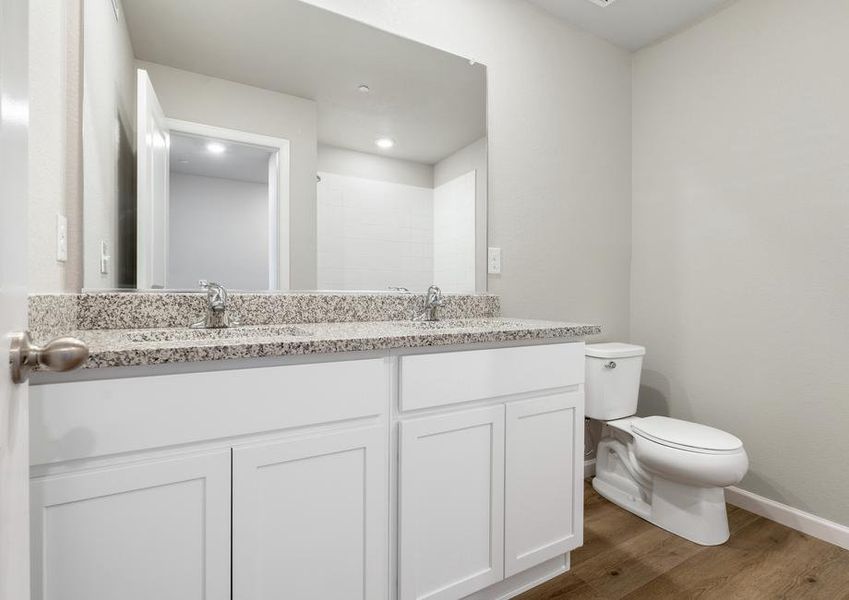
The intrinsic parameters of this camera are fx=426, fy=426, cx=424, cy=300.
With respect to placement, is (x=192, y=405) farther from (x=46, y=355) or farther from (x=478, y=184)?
(x=478, y=184)

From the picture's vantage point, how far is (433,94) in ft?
6.08

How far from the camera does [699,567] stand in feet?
5.17

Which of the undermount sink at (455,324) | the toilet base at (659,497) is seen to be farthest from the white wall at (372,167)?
the toilet base at (659,497)

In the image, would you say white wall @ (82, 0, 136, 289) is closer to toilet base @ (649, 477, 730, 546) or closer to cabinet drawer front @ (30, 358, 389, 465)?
cabinet drawer front @ (30, 358, 389, 465)

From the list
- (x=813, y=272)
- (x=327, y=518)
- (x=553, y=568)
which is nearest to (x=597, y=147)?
(x=813, y=272)

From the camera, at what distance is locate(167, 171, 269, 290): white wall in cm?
141

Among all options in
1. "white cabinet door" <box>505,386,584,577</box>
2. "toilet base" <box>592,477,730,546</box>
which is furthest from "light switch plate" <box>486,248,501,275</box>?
"toilet base" <box>592,477,730,546</box>

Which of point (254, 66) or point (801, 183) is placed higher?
point (254, 66)

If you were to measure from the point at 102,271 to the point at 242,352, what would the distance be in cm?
67

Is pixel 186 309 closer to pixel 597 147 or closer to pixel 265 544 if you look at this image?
pixel 265 544

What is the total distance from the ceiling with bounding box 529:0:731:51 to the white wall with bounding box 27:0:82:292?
191 centimetres

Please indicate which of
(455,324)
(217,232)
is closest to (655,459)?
(455,324)

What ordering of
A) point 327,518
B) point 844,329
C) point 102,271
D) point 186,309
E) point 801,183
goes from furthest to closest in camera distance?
point 801,183 < point 844,329 < point 186,309 < point 102,271 < point 327,518

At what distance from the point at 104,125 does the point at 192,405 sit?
3.14 ft
